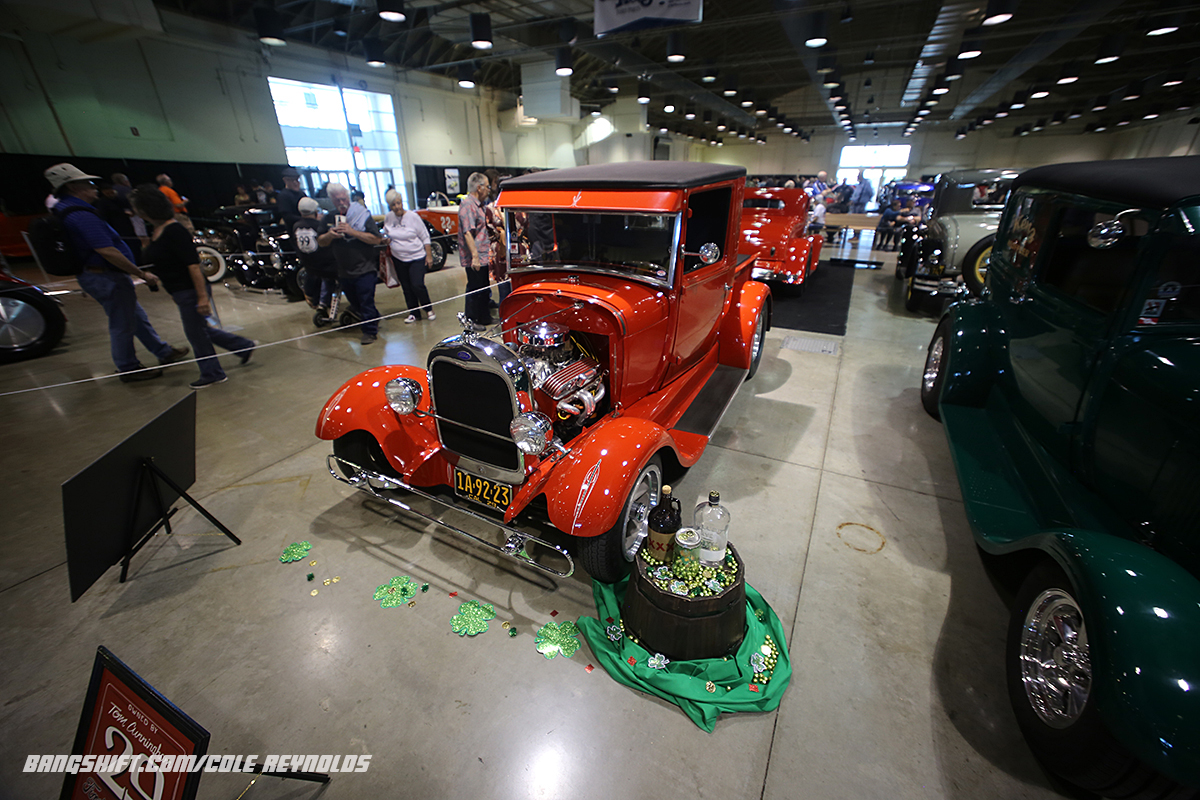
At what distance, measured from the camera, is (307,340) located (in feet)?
21.4

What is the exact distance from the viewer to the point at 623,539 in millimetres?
2473

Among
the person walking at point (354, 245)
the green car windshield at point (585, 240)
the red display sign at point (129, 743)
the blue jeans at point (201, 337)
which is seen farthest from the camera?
the person walking at point (354, 245)

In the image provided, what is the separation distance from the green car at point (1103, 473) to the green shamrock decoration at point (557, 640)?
6.02ft

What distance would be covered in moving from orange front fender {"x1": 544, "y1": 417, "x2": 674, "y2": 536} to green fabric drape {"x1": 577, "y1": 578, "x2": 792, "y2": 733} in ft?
1.84

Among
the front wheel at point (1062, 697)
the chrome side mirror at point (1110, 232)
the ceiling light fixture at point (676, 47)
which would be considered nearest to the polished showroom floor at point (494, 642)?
the front wheel at point (1062, 697)

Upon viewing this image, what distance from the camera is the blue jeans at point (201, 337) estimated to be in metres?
4.68

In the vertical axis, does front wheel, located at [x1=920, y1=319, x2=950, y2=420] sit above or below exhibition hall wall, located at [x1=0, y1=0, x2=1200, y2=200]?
below

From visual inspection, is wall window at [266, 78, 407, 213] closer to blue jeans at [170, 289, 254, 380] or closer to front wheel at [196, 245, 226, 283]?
front wheel at [196, 245, 226, 283]

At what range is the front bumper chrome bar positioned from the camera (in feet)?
7.50

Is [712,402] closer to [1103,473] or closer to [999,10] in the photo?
[1103,473]

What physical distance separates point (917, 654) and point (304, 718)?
2.74 m

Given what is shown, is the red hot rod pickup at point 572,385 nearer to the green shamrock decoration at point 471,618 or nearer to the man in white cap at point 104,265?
the green shamrock decoration at point 471,618

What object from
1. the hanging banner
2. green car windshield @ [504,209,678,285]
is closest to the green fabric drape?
green car windshield @ [504,209,678,285]

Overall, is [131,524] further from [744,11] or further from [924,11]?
[924,11]
